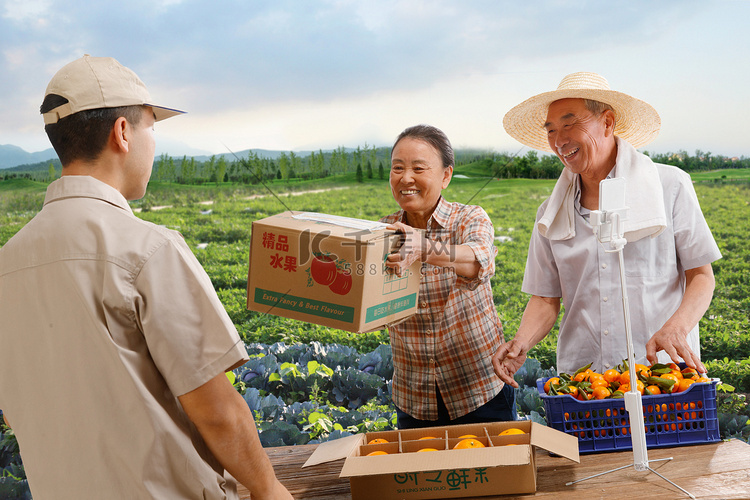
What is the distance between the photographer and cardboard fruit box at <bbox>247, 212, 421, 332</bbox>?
4.54ft

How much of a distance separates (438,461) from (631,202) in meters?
1.00

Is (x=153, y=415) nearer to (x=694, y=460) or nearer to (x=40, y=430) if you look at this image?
(x=40, y=430)

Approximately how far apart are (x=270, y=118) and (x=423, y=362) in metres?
4.67

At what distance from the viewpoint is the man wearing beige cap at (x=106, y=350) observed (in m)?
1.01

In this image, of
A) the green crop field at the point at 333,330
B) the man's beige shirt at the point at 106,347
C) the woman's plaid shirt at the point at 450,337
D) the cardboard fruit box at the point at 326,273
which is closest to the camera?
the man's beige shirt at the point at 106,347

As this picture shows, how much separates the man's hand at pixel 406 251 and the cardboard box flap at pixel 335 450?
0.46 m

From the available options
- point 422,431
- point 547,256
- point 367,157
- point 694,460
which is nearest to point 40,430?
point 422,431

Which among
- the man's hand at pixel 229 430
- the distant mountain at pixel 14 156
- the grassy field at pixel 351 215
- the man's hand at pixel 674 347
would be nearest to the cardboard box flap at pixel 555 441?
the man's hand at pixel 674 347

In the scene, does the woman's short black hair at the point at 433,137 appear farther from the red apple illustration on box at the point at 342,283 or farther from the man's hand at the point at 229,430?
the man's hand at the point at 229,430

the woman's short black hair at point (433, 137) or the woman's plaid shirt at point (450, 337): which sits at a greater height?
the woman's short black hair at point (433, 137)

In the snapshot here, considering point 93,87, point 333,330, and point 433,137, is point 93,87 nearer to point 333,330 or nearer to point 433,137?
point 433,137

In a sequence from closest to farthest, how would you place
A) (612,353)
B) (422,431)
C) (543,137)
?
1. (422,431)
2. (612,353)
3. (543,137)

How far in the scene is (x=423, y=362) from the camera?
2.00m

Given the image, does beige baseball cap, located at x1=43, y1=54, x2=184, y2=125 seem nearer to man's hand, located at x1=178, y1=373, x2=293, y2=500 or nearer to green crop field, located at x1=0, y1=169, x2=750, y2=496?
man's hand, located at x1=178, y1=373, x2=293, y2=500
